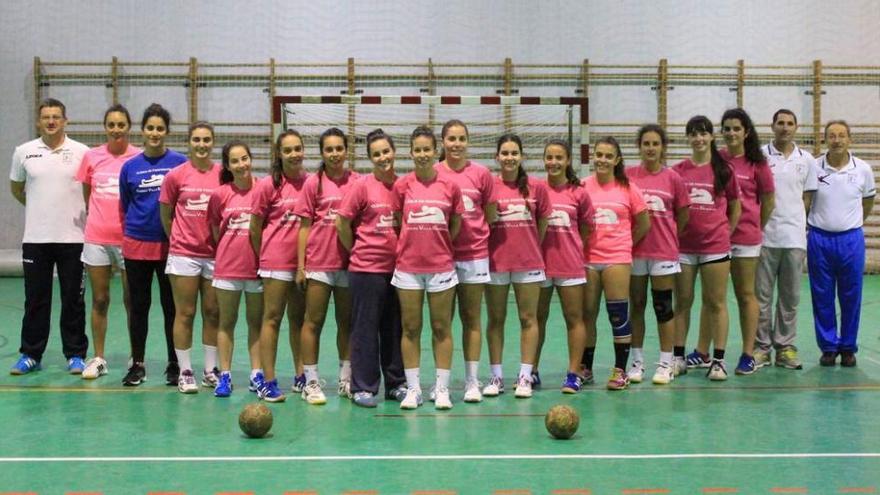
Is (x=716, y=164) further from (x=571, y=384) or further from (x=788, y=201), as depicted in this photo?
(x=571, y=384)

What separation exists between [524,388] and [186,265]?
94.0 inches

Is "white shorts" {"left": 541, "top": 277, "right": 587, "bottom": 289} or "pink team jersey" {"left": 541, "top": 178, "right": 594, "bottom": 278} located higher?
"pink team jersey" {"left": 541, "top": 178, "right": 594, "bottom": 278}

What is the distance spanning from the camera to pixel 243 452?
16.9 feet

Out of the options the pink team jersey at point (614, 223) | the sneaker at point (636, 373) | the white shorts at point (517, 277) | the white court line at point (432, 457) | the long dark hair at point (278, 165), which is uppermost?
the long dark hair at point (278, 165)

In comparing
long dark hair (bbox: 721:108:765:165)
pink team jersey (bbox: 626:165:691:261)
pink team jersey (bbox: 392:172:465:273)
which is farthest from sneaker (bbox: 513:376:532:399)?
long dark hair (bbox: 721:108:765:165)

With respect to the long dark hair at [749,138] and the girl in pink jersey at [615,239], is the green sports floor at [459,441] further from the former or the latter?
the long dark hair at [749,138]

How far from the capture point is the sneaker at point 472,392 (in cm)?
639

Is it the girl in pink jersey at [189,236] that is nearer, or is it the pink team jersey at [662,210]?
the girl in pink jersey at [189,236]

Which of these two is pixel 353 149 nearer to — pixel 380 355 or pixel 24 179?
pixel 24 179

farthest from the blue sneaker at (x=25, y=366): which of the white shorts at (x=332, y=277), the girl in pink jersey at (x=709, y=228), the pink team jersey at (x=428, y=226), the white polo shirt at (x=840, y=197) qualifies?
the white polo shirt at (x=840, y=197)

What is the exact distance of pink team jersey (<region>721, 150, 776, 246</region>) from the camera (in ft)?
23.9

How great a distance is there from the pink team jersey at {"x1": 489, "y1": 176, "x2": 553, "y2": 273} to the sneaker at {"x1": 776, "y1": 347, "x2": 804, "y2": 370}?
7.63 feet

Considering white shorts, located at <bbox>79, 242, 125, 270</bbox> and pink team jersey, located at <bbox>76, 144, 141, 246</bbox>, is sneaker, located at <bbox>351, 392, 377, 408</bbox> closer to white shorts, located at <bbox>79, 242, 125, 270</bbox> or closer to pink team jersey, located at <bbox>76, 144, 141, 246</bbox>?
white shorts, located at <bbox>79, 242, 125, 270</bbox>

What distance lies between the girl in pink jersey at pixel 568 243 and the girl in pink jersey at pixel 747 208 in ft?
4.36
